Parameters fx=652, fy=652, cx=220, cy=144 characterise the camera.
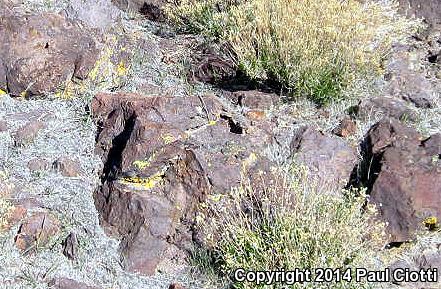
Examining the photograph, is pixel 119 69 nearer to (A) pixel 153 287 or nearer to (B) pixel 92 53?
(B) pixel 92 53

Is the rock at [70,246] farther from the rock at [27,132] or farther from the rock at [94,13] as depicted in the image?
the rock at [94,13]

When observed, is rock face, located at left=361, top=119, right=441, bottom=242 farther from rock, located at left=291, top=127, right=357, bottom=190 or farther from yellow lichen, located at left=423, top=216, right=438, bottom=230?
rock, located at left=291, top=127, right=357, bottom=190

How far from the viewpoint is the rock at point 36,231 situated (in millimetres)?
4172

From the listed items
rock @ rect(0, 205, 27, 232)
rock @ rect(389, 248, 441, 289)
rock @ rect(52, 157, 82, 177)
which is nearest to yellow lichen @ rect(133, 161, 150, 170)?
rock @ rect(52, 157, 82, 177)

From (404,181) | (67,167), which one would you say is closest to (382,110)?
(404,181)

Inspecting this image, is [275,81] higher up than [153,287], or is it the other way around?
[275,81]

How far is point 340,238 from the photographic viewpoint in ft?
12.8


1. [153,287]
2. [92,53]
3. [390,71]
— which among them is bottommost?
[153,287]

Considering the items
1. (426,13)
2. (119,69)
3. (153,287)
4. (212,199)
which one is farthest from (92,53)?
(426,13)

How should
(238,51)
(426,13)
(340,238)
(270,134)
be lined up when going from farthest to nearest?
1. (426,13)
2. (238,51)
3. (270,134)
4. (340,238)

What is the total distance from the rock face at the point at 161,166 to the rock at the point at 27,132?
1.54ft

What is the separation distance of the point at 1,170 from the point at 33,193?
32cm

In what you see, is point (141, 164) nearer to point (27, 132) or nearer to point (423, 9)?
point (27, 132)

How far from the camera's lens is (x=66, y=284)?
3.97m
